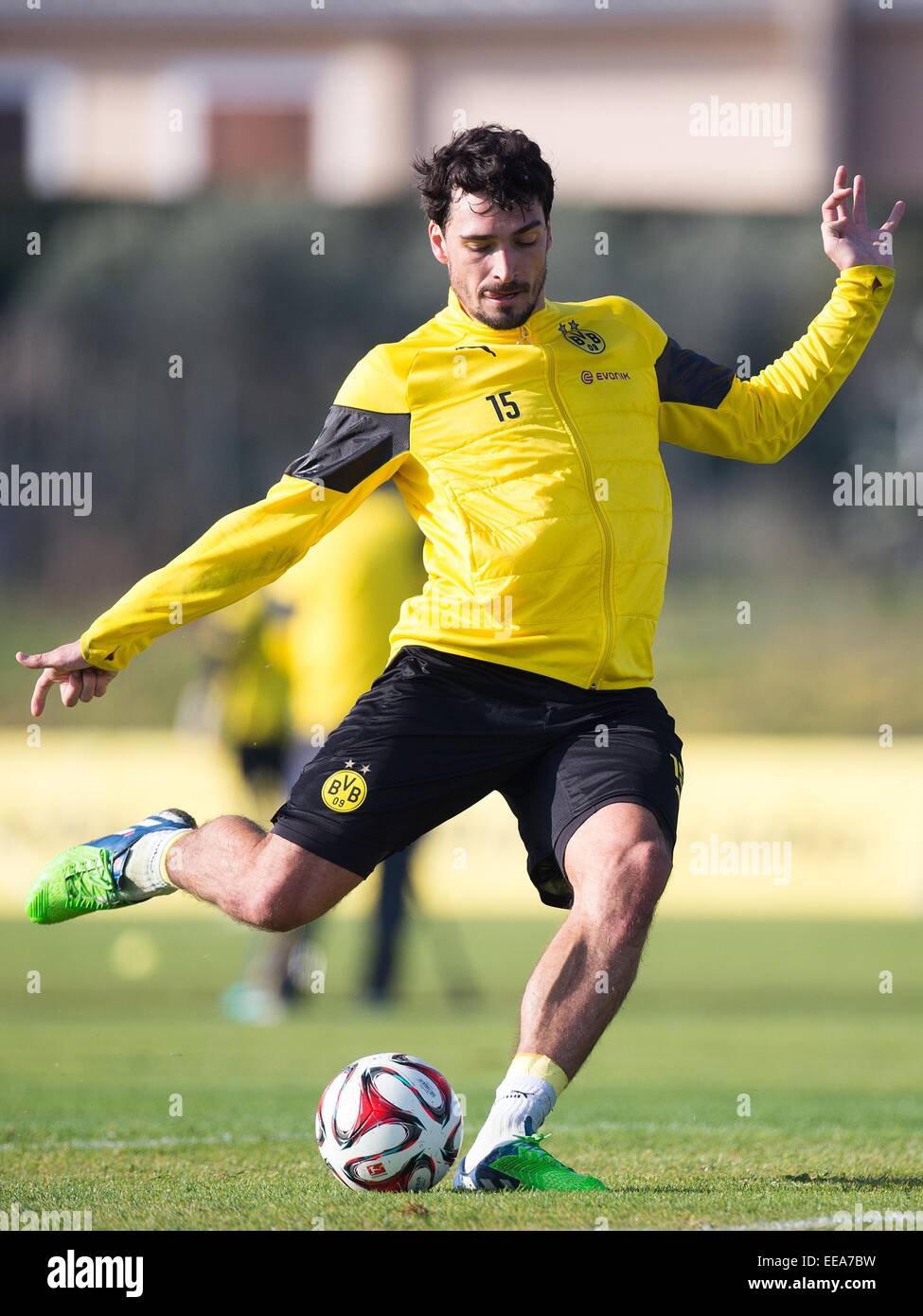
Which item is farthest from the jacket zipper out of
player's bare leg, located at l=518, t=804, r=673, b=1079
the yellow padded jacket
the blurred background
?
the blurred background

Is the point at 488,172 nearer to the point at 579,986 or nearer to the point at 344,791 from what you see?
the point at 344,791

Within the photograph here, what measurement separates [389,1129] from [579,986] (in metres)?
0.65

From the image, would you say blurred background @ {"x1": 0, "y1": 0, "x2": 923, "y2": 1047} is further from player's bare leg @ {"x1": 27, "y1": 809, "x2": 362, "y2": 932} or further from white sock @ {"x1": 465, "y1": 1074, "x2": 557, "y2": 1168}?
white sock @ {"x1": 465, "y1": 1074, "x2": 557, "y2": 1168}

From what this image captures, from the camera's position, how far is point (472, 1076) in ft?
27.1

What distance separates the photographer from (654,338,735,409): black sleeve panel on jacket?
5.70 m

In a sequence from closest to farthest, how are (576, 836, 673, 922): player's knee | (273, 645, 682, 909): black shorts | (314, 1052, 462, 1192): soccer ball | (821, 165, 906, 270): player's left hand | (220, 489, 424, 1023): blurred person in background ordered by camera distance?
(576, 836, 673, 922): player's knee → (314, 1052, 462, 1192): soccer ball → (273, 645, 682, 909): black shorts → (821, 165, 906, 270): player's left hand → (220, 489, 424, 1023): blurred person in background

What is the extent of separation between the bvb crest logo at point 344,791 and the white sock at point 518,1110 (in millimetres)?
855

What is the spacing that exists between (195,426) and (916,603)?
33.8ft

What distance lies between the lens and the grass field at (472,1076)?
16.4 ft

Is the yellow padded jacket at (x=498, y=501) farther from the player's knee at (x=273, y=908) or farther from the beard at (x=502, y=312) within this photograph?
the player's knee at (x=273, y=908)

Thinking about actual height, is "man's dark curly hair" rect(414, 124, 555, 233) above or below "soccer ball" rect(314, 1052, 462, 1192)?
above

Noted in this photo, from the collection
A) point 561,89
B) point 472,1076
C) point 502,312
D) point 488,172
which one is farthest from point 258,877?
point 561,89

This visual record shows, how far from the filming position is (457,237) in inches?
215
